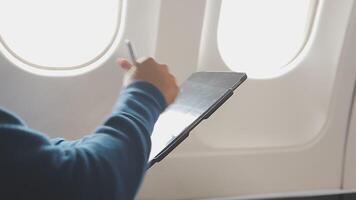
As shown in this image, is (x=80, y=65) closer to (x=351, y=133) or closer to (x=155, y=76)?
(x=155, y=76)

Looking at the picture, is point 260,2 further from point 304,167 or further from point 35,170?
point 35,170

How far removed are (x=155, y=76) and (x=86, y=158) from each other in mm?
205

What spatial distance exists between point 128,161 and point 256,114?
101 centimetres

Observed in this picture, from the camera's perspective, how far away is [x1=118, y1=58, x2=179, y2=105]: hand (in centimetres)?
81

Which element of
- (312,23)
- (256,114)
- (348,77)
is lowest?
(256,114)

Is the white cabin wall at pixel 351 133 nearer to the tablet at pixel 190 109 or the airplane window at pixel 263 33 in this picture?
the airplane window at pixel 263 33

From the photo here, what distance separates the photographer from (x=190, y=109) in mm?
943

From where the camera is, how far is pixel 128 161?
2.32 ft

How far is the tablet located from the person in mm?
95

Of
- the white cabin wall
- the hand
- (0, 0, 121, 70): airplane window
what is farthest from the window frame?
the white cabin wall

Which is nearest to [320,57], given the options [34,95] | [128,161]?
[34,95]

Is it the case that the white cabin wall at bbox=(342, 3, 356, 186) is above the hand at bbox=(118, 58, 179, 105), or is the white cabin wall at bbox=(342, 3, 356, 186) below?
below

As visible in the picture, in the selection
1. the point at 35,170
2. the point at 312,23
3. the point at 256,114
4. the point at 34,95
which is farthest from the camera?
the point at 256,114

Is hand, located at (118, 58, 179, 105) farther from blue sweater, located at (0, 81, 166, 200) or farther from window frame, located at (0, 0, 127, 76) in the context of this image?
window frame, located at (0, 0, 127, 76)
